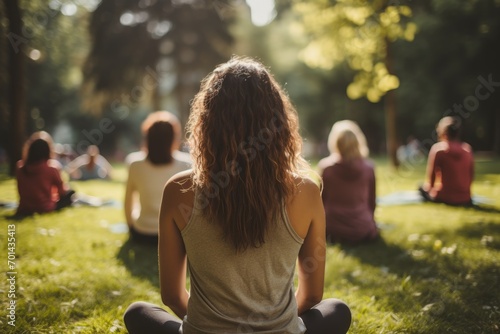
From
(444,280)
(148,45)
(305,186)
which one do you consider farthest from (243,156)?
(148,45)

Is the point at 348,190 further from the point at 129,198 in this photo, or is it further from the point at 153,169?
the point at 129,198

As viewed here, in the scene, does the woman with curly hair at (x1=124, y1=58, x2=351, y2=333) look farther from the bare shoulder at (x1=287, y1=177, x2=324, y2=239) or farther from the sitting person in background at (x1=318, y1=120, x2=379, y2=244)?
the sitting person in background at (x1=318, y1=120, x2=379, y2=244)

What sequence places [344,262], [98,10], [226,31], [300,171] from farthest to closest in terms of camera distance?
1. [226,31]
2. [98,10]
3. [344,262]
4. [300,171]

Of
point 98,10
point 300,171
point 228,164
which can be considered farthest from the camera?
point 98,10

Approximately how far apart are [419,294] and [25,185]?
6.08 metres

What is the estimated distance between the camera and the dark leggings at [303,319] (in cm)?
205

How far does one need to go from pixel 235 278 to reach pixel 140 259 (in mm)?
3064

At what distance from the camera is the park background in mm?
3406

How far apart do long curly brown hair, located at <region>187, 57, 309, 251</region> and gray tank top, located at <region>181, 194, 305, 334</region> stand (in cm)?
6

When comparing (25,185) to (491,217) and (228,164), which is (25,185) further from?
(491,217)

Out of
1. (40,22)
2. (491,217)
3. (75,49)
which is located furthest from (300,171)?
(75,49)

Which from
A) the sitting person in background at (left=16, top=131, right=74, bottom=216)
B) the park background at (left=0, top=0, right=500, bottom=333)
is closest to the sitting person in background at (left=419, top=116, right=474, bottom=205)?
the park background at (left=0, top=0, right=500, bottom=333)

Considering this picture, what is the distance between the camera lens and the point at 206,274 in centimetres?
180

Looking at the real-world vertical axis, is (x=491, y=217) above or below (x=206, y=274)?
below
